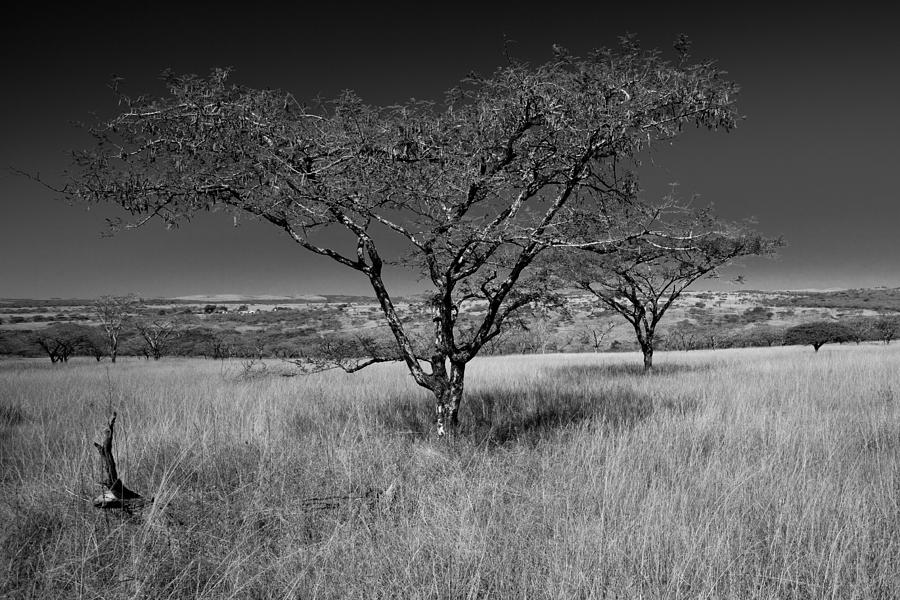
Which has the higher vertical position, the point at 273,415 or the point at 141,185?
the point at 141,185

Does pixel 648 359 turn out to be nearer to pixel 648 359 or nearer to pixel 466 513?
pixel 648 359

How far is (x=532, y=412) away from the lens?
24.3 ft

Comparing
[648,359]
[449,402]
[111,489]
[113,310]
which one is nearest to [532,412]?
[449,402]

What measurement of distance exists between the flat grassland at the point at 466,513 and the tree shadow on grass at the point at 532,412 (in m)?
0.10

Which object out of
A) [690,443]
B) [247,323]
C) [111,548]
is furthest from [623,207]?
[247,323]

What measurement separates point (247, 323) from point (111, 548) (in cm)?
6379

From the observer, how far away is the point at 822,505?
3.25 metres

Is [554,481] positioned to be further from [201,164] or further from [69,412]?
[69,412]

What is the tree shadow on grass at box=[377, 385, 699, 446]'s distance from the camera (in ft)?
19.1

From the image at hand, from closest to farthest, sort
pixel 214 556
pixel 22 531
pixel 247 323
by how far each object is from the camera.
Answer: pixel 214 556, pixel 22 531, pixel 247 323

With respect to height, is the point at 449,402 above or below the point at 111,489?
above

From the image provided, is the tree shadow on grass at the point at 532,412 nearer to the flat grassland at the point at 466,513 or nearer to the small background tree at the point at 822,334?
the flat grassland at the point at 466,513

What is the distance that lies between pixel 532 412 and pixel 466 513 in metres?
4.56

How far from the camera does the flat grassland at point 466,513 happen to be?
2371 millimetres
